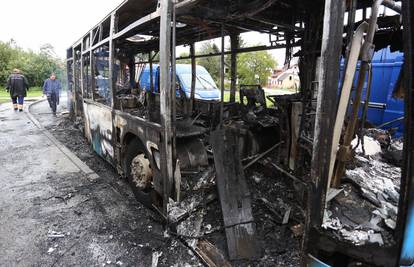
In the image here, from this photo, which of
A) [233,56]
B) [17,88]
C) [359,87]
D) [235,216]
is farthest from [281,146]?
[17,88]

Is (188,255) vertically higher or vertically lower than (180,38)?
lower

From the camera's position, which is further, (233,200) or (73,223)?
(73,223)

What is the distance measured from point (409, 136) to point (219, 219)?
6.81 ft

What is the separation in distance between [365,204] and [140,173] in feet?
8.85

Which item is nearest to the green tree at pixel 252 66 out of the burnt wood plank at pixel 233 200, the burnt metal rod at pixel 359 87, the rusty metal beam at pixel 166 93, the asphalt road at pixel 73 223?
the asphalt road at pixel 73 223

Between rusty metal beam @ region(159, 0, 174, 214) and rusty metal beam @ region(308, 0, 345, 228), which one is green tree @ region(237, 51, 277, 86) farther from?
rusty metal beam @ region(308, 0, 345, 228)

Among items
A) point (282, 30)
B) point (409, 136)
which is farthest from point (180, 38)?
point (409, 136)

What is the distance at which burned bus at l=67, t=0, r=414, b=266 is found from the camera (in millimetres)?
1489

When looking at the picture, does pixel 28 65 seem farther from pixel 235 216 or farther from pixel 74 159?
pixel 235 216

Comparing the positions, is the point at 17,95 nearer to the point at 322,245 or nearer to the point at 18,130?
the point at 18,130

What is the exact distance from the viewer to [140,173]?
3.62 meters

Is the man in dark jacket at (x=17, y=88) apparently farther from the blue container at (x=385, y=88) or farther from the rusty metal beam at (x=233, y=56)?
the blue container at (x=385, y=88)

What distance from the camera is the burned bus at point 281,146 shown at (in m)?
1.49

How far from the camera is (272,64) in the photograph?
28.4 meters
